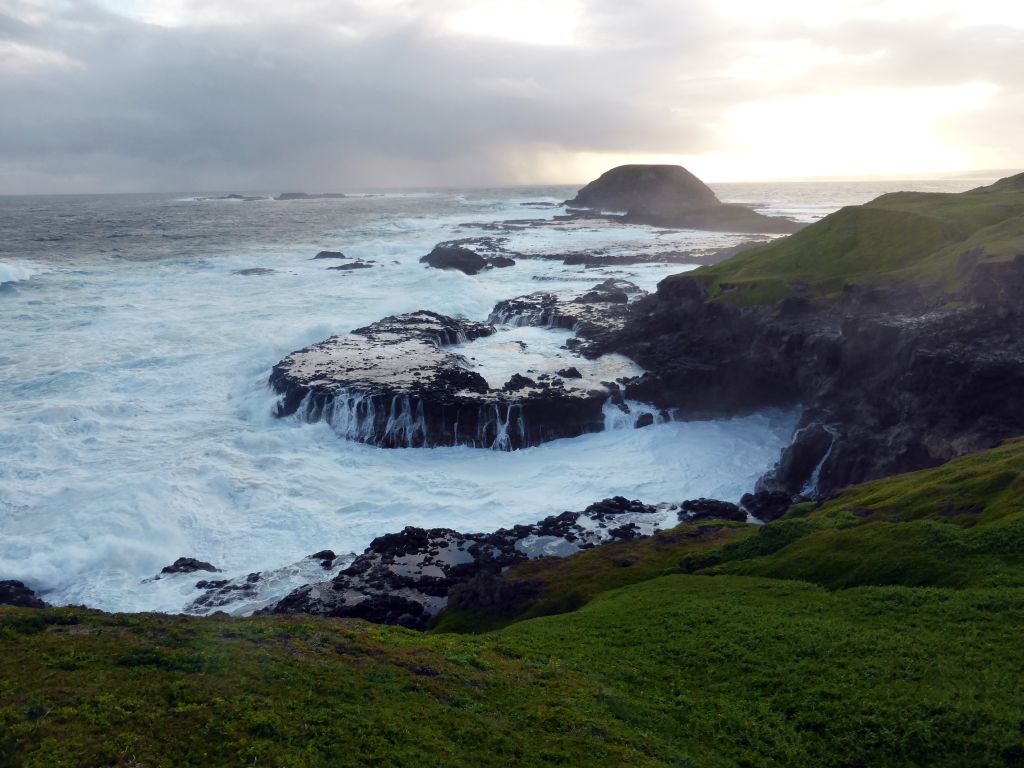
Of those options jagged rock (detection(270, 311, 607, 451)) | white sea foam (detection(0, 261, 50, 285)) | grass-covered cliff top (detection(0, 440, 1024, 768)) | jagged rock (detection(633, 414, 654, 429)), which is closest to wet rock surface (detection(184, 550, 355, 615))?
grass-covered cliff top (detection(0, 440, 1024, 768))

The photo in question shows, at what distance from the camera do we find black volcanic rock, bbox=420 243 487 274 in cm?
10638

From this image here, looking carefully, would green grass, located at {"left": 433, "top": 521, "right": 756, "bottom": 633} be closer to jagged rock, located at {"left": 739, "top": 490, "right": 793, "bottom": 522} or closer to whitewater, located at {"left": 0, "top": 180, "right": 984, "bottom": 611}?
jagged rock, located at {"left": 739, "top": 490, "right": 793, "bottom": 522}

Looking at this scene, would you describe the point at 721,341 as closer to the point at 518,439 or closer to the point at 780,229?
the point at 518,439

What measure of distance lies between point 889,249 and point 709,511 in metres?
31.8

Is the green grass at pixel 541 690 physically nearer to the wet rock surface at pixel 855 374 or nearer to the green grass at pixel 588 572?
the green grass at pixel 588 572

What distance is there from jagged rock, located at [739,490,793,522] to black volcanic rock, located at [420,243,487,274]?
2850 inches

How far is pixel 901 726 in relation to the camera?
1544 centimetres

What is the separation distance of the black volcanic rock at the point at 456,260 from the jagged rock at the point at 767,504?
7240cm

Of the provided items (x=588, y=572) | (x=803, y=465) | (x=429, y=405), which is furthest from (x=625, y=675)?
(x=429, y=405)

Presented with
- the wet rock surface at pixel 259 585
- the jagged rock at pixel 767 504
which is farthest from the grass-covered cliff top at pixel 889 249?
the wet rock surface at pixel 259 585

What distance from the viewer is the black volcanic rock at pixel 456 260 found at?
10638cm

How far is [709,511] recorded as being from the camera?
37.5 meters

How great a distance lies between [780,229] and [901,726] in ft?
498

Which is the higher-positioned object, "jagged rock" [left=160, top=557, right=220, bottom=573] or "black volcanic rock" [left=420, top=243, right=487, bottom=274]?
"black volcanic rock" [left=420, top=243, right=487, bottom=274]
